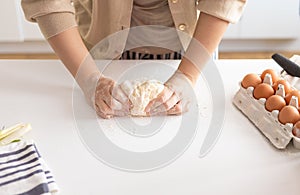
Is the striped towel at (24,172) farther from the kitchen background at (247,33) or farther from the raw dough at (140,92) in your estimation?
the kitchen background at (247,33)

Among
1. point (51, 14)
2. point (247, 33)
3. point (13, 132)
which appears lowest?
point (247, 33)

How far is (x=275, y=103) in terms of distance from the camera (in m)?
0.76

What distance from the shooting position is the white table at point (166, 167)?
2.06 feet

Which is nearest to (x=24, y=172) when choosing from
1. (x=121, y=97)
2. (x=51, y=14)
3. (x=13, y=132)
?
(x=13, y=132)

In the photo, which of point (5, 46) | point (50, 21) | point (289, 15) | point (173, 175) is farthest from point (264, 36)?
point (173, 175)

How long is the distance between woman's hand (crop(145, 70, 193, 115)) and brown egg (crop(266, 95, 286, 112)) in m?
0.14

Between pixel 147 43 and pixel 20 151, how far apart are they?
43 centimetres

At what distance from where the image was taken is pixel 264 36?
2285mm

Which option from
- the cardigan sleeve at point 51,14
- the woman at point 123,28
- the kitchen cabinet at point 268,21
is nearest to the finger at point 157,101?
the woman at point 123,28

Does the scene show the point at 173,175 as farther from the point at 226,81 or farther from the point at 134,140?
the point at 226,81

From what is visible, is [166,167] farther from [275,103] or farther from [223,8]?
[223,8]

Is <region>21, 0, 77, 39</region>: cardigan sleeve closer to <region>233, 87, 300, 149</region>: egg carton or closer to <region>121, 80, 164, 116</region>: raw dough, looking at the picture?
<region>121, 80, 164, 116</region>: raw dough

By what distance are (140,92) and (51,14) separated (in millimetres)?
246

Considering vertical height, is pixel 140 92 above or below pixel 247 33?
above
